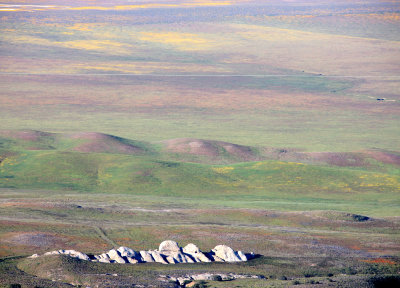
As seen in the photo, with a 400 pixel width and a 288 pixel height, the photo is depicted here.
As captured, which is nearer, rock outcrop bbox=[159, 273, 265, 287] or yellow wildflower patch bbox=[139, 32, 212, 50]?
rock outcrop bbox=[159, 273, 265, 287]

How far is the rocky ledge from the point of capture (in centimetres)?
3778

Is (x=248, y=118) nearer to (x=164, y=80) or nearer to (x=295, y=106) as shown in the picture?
(x=295, y=106)

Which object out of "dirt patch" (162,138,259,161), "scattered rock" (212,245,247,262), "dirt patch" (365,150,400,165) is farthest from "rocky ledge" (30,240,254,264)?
"dirt patch" (365,150,400,165)

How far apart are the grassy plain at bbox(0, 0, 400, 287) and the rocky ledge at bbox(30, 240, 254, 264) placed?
1.10 metres

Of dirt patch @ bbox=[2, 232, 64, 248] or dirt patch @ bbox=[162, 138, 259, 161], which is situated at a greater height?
dirt patch @ bbox=[2, 232, 64, 248]

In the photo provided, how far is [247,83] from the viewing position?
149375 mm

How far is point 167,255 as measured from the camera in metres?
38.8

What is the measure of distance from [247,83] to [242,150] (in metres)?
65.3

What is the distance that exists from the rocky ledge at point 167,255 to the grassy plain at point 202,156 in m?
1.10

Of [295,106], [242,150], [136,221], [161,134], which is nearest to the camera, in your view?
[136,221]

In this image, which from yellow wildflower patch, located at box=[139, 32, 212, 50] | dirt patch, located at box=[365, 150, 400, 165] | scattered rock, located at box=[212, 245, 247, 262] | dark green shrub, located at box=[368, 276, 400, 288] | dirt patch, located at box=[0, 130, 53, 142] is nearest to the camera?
dark green shrub, located at box=[368, 276, 400, 288]

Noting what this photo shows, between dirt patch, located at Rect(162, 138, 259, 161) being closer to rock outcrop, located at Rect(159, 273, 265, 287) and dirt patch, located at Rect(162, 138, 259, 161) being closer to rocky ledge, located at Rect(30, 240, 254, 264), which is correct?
rocky ledge, located at Rect(30, 240, 254, 264)

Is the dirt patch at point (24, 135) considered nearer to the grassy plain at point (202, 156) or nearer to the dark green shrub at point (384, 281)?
the grassy plain at point (202, 156)

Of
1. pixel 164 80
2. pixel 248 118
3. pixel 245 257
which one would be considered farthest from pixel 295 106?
pixel 245 257
